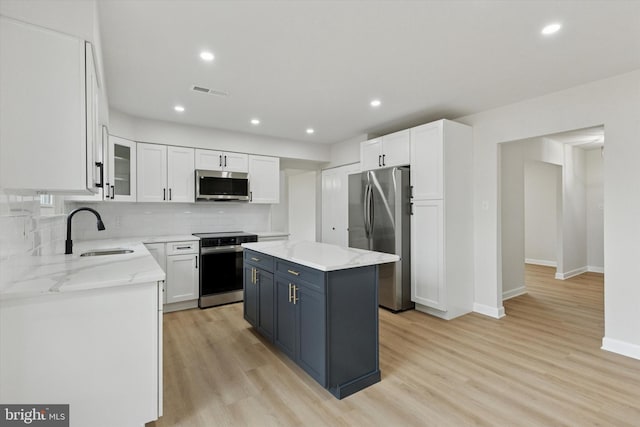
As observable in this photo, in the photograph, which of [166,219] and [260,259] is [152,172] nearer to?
[166,219]

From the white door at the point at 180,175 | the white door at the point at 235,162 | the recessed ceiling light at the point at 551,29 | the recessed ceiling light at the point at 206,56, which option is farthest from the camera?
the white door at the point at 235,162

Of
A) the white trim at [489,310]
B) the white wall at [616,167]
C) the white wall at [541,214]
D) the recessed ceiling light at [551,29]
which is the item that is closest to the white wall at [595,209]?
the white wall at [541,214]

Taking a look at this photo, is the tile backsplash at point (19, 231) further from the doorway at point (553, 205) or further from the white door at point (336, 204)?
the doorway at point (553, 205)

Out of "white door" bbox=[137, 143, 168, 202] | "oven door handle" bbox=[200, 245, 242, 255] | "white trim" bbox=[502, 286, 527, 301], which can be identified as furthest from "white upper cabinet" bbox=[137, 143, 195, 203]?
"white trim" bbox=[502, 286, 527, 301]

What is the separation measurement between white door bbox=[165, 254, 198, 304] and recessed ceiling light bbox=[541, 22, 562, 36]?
4085mm

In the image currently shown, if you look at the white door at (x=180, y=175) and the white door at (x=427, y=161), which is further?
the white door at (x=180, y=175)

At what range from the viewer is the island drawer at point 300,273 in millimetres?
2104

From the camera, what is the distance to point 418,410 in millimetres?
1949

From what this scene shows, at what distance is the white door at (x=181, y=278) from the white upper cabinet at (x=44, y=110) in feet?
8.18

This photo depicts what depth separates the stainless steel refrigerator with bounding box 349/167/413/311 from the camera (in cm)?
379

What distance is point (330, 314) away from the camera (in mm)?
2076

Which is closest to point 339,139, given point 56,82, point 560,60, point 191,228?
point 191,228

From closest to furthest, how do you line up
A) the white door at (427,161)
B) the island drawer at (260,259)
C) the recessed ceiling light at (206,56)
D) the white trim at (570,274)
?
the recessed ceiling light at (206,56), the island drawer at (260,259), the white door at (427,161), the white trim at (570,274)

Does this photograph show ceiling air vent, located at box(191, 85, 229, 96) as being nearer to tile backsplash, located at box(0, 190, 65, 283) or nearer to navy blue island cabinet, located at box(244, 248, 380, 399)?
tile backsplash, located at box(0, 190, 65, 283)
